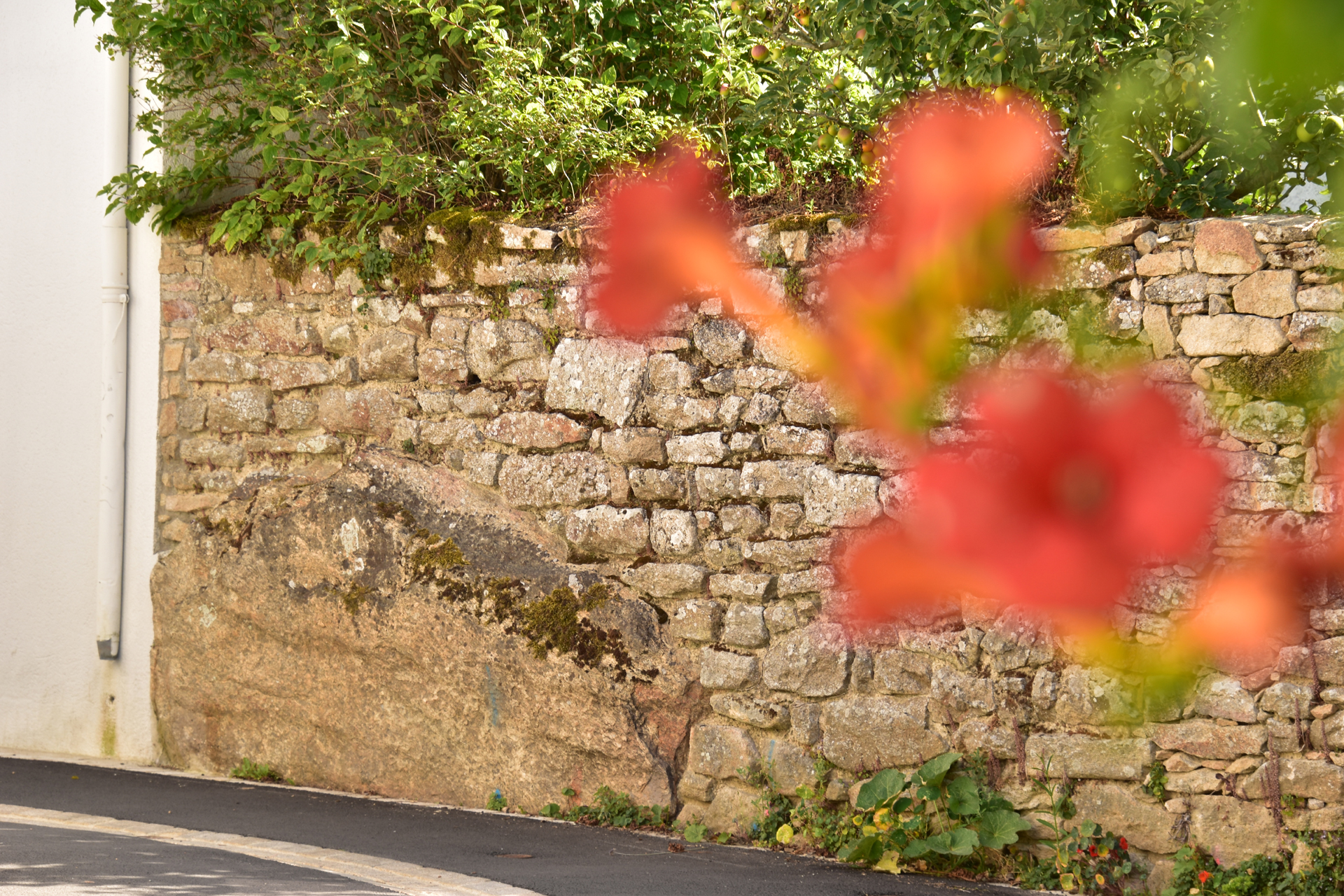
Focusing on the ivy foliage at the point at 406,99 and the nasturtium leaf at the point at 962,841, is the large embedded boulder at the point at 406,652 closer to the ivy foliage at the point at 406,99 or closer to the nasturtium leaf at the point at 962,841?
the nasturtium leaf at the point at 962,841

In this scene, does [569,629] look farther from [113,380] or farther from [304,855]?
[113,380]

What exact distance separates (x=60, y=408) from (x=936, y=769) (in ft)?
16.0

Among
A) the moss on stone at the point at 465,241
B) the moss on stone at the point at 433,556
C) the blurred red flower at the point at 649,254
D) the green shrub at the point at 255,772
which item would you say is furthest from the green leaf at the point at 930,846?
the blurred red flower at the point at 649,254

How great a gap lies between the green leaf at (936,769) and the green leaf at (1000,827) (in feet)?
0.62

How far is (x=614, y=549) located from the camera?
5.10 meters

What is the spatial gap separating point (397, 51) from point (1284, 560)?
5.41 m

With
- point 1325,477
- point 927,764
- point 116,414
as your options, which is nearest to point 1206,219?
point 1325,477

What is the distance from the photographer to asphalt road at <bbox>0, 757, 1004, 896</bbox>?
424 centimetres

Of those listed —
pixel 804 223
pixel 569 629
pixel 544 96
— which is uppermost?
pixel 544 96

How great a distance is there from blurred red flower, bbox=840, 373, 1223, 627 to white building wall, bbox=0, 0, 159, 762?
20.5ft

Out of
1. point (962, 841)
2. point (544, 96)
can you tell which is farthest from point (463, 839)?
point (544, 96)

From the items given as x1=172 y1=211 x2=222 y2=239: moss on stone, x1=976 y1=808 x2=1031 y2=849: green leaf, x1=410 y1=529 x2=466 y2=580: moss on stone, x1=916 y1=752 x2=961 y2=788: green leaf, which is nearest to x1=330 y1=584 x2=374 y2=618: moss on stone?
x1=410 y1=529 x2=466 y2=580: moss on stone

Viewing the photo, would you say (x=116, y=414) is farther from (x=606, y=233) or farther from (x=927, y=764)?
(x=606, y=233)

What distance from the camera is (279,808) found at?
17.7 feet
